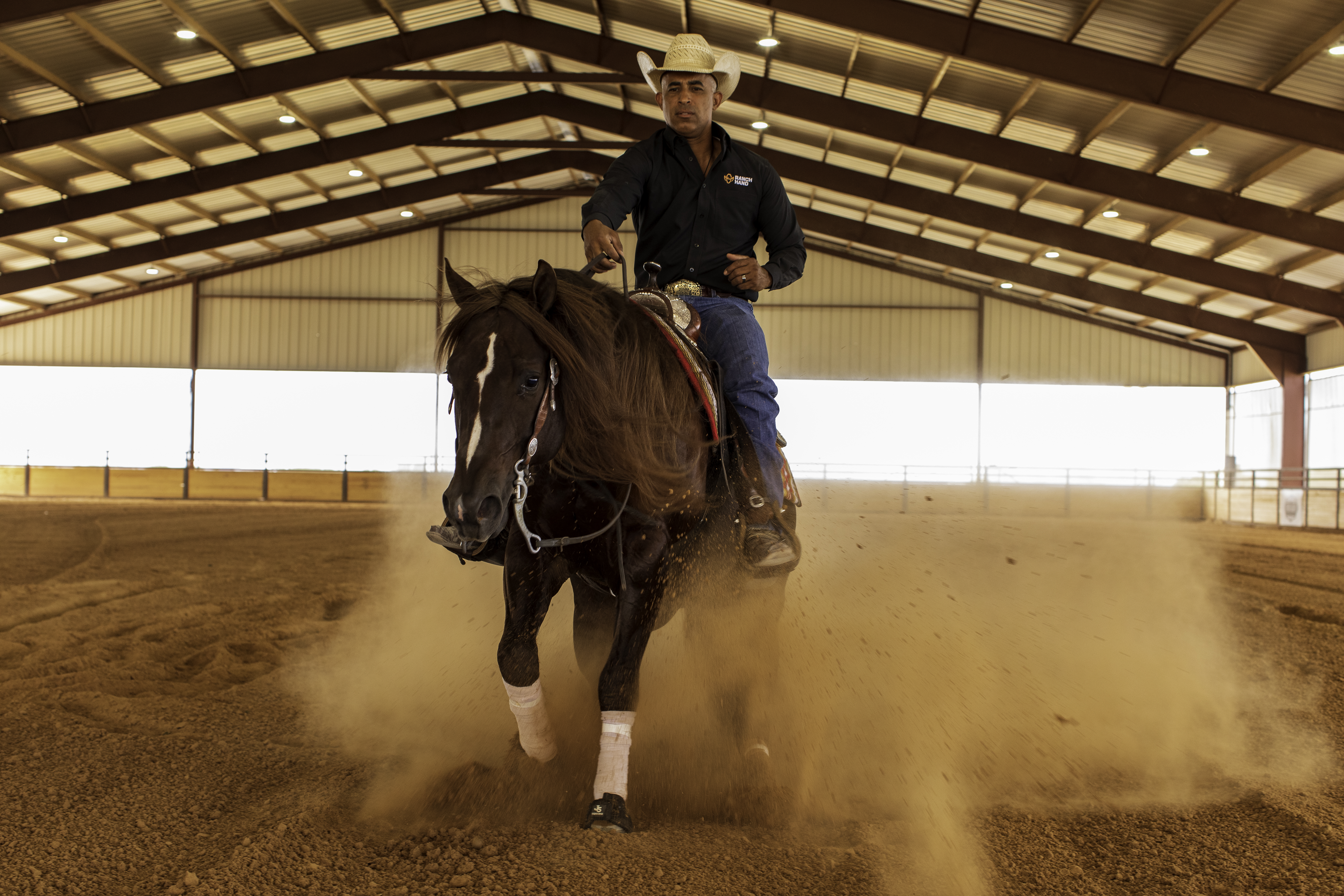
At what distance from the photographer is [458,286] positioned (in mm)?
2508

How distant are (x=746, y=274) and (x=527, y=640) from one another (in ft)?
4.79

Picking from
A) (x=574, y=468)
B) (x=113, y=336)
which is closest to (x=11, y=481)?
(x=113, y=336)

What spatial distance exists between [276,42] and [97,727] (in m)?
13.5

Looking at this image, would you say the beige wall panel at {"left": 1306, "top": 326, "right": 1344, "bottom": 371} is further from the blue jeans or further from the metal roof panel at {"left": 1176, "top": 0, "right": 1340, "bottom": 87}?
the blue jeans

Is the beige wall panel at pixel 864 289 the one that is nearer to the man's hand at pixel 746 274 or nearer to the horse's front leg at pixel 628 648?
the man's hand at pixel 746 274

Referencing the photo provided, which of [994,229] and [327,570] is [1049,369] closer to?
[994,229]

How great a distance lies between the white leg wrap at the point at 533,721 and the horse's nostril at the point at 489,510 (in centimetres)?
88

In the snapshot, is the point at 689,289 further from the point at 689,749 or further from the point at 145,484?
the point at 145,484

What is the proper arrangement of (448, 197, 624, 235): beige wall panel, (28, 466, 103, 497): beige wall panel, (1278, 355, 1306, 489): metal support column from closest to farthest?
1. (1278, 355, 1306, 489): metal support column
2. (28, 466, 103, 497): beige wall panel
3. (448, 197, 624, 235): beige wall panel

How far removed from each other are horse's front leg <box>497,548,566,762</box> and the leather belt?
113cm

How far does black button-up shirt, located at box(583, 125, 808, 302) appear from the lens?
3197mm

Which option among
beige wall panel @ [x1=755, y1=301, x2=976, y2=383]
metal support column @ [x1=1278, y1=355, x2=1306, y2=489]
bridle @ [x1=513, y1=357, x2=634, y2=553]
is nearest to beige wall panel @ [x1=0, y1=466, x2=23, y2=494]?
beige wall panel @ [x1=755, y1=301, x2=976, y2=383]

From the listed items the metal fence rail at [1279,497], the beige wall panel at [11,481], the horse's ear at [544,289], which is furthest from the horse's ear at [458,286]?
the beige wall panel at [11,481]

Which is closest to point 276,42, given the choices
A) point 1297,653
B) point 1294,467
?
point 1297,653
